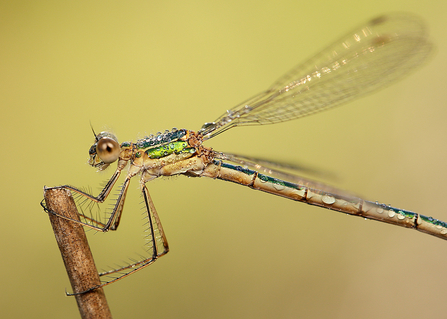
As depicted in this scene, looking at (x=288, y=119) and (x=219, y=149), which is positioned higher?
(x=219, y=149)

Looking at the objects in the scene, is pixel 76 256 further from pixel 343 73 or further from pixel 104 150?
pixel 343 73

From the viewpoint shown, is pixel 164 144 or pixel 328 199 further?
pixel 328 199

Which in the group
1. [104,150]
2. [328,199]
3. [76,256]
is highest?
[104,150]

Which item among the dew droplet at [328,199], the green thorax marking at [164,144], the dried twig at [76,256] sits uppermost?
the green thorax marking at [164,144]

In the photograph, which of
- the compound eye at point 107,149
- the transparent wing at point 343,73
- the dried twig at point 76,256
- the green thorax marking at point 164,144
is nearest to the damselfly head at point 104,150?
the compound eye at point 107,149

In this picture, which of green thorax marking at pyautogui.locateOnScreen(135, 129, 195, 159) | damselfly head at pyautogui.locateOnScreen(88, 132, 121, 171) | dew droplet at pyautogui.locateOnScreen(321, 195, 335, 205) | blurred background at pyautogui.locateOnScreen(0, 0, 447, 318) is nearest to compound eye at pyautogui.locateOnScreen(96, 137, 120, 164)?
damselfly head at pyautogui.locateOnScreen(88, 132, 121, 171)

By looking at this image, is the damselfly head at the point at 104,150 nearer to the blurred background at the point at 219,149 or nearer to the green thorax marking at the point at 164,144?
the green thorax marking at the point at 164,144

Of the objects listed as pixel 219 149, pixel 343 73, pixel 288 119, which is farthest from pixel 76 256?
pixel 343 73

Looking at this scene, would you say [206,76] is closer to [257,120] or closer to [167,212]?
[257,120]
